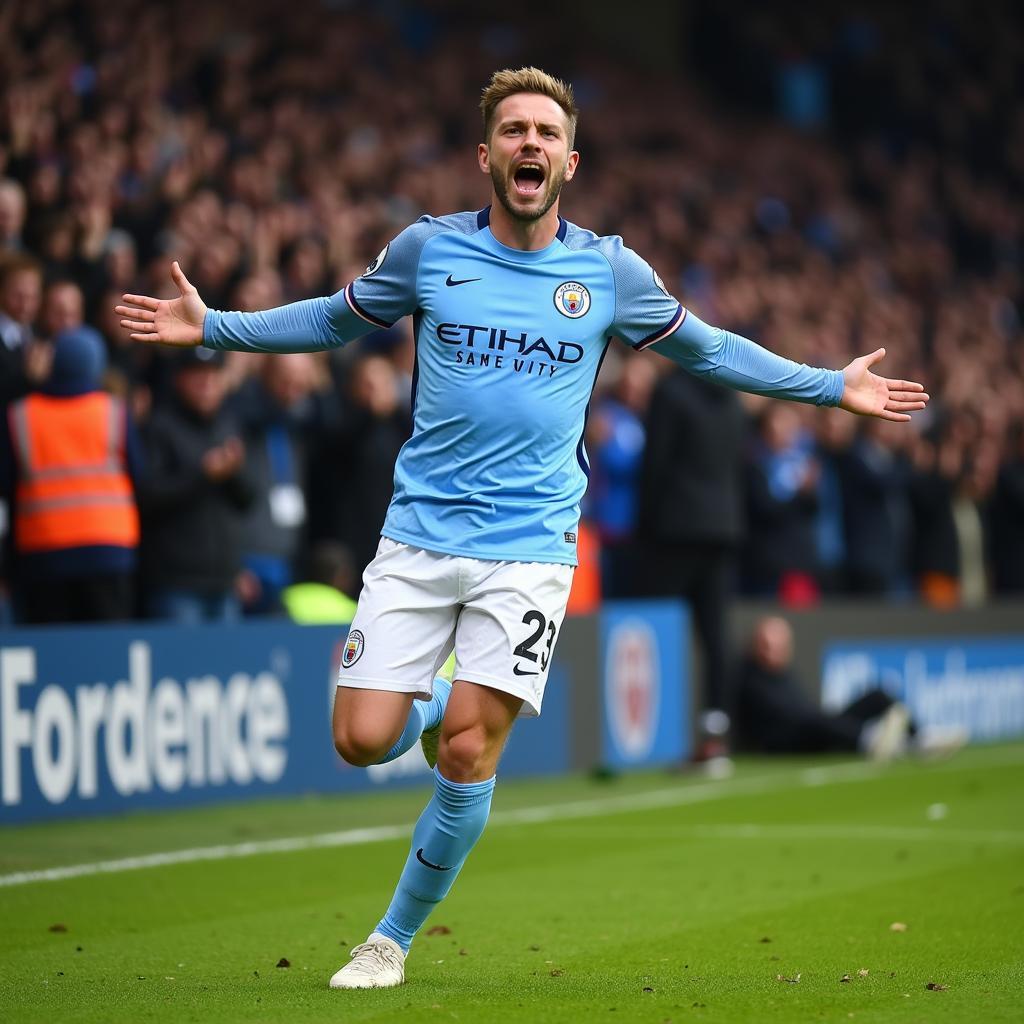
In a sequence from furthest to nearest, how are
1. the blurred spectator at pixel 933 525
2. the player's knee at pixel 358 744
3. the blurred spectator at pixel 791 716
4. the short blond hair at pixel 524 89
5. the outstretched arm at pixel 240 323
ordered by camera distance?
the blurred spectator at pixel 933 525
the blurred spectator at pixel 791 716
the outstretched arm at pixel 240 323
the short blond hair at pixel 524 89
the player's knee at pixel 358 744

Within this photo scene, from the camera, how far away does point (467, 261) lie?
5.58 m

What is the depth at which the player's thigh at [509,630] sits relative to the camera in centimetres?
543

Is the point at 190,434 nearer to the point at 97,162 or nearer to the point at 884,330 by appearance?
the point at 97,162

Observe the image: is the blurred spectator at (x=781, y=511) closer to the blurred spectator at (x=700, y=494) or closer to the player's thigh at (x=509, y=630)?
the blurred spectator at (x=700, y=494)

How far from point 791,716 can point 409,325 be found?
12.7 ft

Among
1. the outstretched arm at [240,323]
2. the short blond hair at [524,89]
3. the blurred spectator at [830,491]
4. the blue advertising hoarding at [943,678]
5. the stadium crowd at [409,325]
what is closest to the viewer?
the short blond hair at [524,89]

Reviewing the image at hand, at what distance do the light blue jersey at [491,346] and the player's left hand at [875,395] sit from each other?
436 millimetres

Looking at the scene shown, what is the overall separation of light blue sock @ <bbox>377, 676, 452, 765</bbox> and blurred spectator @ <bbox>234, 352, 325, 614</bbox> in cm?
551

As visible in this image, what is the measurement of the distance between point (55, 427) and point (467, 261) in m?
4.76

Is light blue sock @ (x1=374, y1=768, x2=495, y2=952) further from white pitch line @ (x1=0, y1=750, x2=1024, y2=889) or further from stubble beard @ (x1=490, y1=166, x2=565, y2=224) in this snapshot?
white pitch line @ (x1=0, y1=750, x2=1024, y2=889)

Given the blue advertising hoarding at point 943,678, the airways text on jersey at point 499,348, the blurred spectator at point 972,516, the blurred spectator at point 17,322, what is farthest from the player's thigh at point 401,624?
the blurred spectator at point 972,516

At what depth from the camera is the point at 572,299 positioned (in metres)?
5.59

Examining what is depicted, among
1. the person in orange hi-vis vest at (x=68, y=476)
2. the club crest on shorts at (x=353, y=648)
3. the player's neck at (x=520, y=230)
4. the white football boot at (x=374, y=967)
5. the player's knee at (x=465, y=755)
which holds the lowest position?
the white football boot at (x=374, y=967)

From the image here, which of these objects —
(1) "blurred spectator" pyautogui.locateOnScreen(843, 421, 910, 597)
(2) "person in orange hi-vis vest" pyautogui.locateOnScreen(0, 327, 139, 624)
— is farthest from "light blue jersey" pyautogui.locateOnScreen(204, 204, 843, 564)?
(1) "blurred spectator" pyautogui.locateOnScreen(843, 421, 910, 597)
